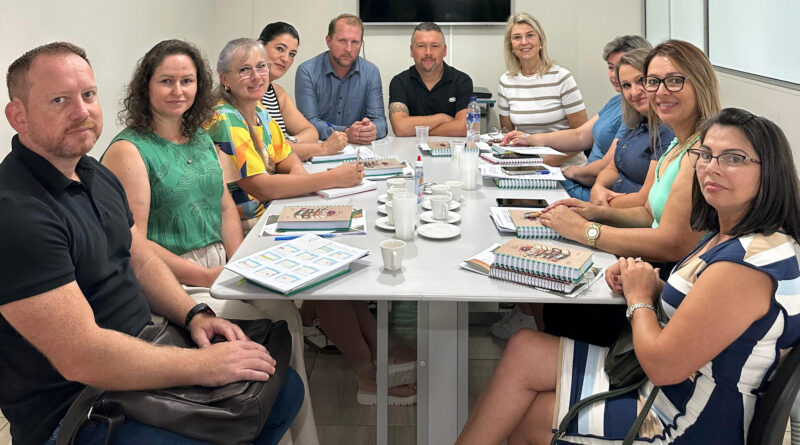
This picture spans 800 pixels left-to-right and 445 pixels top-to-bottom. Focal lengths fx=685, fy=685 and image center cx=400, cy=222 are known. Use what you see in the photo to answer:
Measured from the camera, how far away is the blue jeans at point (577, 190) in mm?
3043

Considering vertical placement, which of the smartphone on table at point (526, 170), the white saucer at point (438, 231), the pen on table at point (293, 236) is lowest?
the pen on table at point (293, 236)

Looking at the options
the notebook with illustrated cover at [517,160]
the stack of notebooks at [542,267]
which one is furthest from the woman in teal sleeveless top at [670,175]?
the notebook with illustrated cover at [517,160]

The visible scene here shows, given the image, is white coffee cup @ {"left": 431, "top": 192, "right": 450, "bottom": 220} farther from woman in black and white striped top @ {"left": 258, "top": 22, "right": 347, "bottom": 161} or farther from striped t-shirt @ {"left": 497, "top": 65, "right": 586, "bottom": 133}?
striped t-shirt @ {"left": 497, "top": 65, "right": 586, "bottom": 133}

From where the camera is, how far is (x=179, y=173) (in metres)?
2.08

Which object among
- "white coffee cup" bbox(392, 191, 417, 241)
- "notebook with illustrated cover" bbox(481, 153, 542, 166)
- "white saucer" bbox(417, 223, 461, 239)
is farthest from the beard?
"notebook with illustrated cover" bbox(481, 153, 542, 166)

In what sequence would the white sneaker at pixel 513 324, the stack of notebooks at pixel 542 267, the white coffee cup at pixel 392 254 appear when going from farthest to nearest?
the white sneaker at pixel 513 324
the white coffee cup at pixel 392 254
the stack of notebooks at pixel 542 267

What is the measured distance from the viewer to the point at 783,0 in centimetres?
337

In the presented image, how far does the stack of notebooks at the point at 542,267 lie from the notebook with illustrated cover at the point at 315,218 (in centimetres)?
55

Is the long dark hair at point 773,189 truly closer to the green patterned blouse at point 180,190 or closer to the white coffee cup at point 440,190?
the white coffee cup at point 440,190

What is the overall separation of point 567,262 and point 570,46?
4.21 metres

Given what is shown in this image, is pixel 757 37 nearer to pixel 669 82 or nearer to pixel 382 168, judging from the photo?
pixel 669 82

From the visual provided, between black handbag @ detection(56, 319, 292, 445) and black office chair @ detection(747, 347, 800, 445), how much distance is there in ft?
3.21

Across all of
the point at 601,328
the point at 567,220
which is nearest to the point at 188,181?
the point at 567,220

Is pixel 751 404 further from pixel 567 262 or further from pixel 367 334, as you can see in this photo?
pixel 367 334
